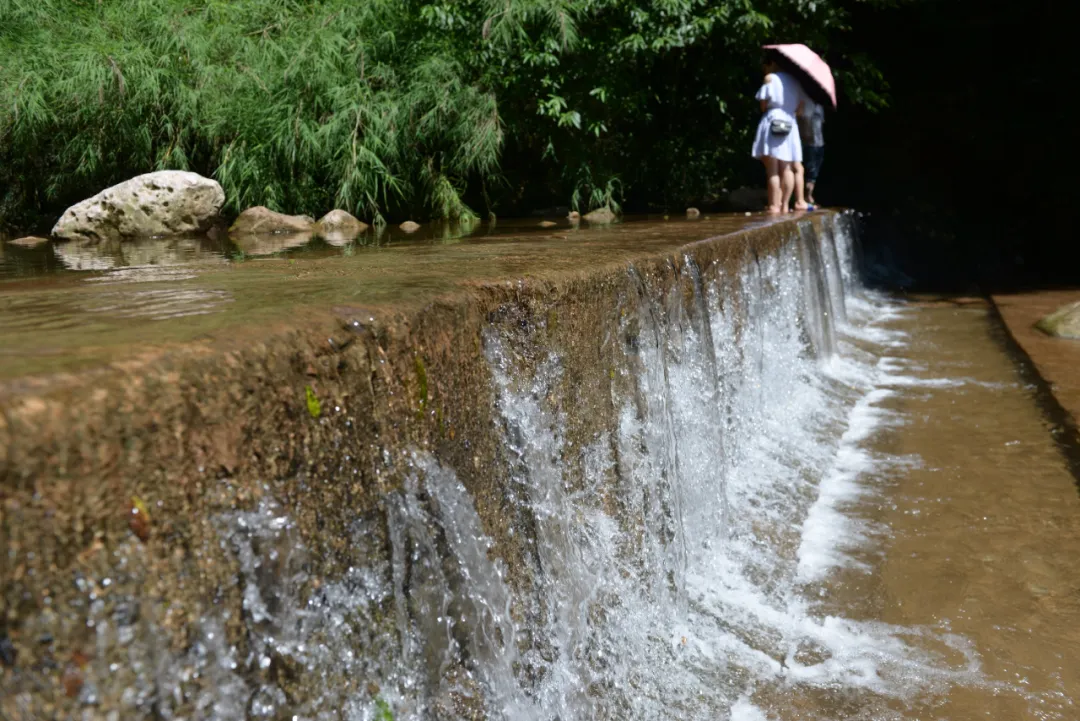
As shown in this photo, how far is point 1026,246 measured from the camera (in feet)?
43.3

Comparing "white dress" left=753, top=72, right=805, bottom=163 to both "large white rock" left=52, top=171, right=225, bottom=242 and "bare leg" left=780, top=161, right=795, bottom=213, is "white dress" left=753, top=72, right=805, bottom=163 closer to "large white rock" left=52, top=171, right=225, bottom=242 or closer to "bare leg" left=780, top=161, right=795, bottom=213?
"bare leg" left=780, top=161, right=795, bottom=213

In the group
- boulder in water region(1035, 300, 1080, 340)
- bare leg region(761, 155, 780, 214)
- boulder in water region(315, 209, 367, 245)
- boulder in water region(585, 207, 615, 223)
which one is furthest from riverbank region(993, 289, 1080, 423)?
boulder in water region(315, 209, 367, 245)

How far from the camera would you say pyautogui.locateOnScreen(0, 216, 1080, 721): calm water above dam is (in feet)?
5.37

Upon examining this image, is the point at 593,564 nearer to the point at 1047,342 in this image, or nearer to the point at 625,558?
the point at 625,558

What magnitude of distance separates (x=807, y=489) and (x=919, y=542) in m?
0.72

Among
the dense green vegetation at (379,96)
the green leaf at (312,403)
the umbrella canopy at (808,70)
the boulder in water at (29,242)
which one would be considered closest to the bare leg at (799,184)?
the umbrella canopy at (808,70)

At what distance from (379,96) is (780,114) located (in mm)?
3920

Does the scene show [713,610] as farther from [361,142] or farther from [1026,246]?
[1026,246]

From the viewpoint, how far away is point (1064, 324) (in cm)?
718

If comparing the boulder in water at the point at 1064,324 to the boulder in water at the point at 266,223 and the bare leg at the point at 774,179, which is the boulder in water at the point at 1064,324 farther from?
the boulder in water at the point at 266,223

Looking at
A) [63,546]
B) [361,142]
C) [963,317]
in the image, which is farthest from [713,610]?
[361,142]

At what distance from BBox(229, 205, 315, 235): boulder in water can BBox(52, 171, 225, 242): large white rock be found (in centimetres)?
35

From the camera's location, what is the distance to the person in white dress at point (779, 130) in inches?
314

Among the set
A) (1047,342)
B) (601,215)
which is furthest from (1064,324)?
(601,215)
